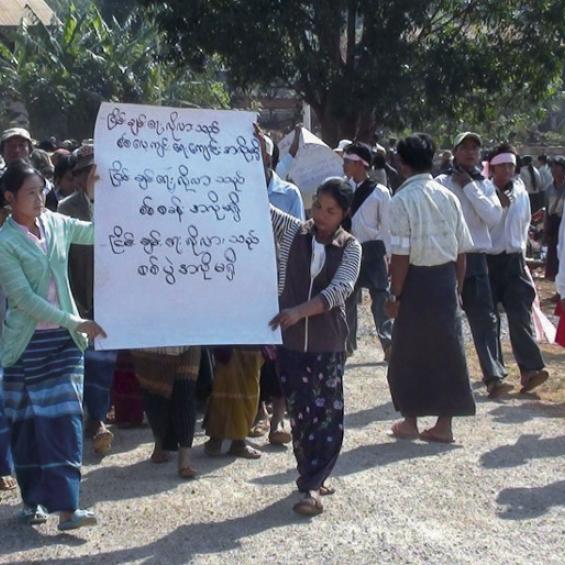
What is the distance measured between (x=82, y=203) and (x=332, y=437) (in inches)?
88.7

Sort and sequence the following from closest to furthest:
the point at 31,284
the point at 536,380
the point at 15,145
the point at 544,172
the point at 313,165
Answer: the point at 31,284
the point at 15,145
the point at 536,380
the point at 313,165
the point at 544,172

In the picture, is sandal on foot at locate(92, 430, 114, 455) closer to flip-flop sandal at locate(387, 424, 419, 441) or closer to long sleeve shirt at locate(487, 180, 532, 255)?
flip-flop sandal at locate(387, 424, 419, 441)

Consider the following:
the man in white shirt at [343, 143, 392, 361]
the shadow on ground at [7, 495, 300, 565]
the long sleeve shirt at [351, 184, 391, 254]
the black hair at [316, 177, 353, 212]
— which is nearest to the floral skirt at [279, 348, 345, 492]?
the shadow on ground at [7, 495, 300, 565]

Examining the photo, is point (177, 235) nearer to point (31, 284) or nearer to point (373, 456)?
point (31, 284)

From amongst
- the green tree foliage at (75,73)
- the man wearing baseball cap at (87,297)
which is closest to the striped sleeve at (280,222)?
the man wearing baseball cap at (87,297)

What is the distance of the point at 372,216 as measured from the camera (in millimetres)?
9477

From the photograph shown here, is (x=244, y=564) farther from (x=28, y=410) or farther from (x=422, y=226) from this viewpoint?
(x=422, y=226)

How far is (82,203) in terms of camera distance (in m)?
6.98

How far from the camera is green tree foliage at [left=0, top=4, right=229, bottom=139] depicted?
34594mm

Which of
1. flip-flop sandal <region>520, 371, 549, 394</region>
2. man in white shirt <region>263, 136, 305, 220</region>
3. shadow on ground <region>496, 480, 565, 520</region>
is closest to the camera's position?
shadow on ground <region>496, 480, 565, 520</region>

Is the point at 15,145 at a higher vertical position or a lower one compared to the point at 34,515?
higher

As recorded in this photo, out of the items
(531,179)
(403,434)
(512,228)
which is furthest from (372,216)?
(531,179)

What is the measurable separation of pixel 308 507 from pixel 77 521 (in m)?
1.09

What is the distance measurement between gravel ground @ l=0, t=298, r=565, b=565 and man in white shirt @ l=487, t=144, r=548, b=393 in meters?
1.03
